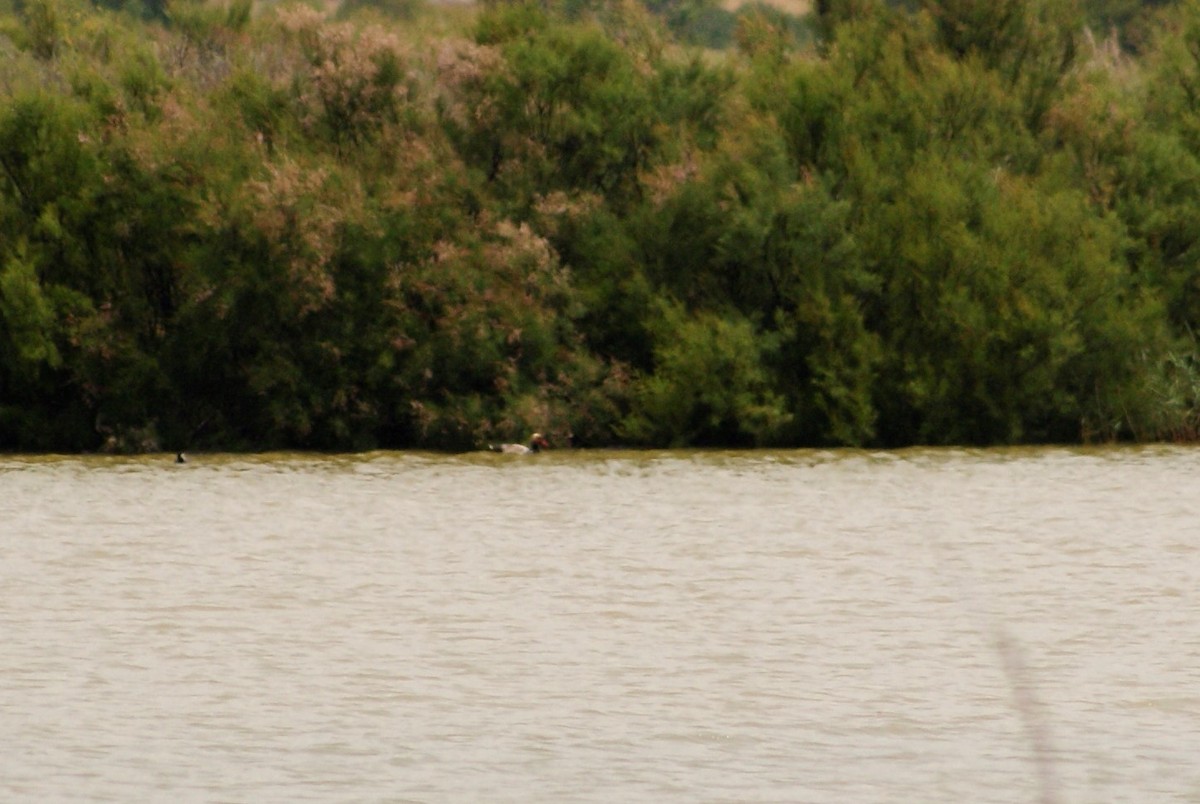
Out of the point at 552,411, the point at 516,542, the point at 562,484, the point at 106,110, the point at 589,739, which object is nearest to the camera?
the point at 589,739

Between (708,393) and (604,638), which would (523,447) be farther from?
(604,638)

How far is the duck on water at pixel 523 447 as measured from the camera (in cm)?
3497

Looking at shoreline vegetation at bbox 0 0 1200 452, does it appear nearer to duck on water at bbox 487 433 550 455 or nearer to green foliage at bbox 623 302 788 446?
green foliage at bbox 623 302 788 446

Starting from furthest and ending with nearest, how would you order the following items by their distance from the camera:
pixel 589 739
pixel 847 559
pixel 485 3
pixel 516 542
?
pixel 485 3
pixel 516 542
pixel 847 559
pixel 589 739

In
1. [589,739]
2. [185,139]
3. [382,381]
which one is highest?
[589,739]

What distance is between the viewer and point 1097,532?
24.7 m

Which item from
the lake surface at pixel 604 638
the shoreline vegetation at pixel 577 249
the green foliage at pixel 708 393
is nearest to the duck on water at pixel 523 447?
the shoreline vegetation at pixel 577 249

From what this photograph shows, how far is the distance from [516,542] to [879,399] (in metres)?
13.3

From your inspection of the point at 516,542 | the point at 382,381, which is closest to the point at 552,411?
the point at 382,381

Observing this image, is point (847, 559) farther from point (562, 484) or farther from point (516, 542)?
point (562, 484)

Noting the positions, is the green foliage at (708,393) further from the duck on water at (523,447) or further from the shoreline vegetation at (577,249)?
the duck on water at (523,447)

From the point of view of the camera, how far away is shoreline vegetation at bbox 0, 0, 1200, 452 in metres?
36.4

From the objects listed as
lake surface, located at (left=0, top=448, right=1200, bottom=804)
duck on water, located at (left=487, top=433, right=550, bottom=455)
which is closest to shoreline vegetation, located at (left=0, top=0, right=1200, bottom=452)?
duck on water, located at (left=487, top=433, right=550, bottom=455)

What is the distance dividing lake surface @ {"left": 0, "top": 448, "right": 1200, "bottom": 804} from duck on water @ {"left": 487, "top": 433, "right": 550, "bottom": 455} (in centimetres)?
374
